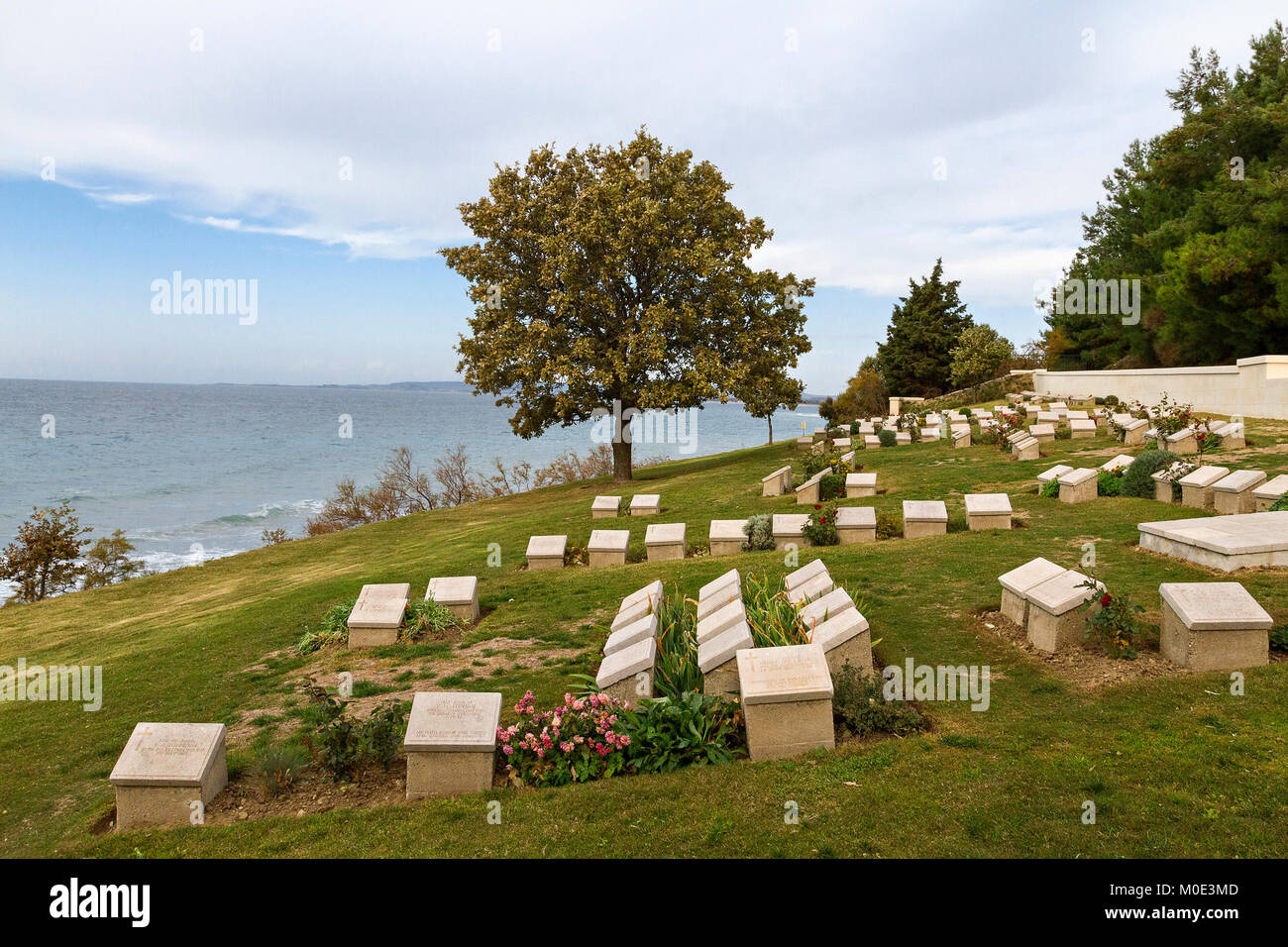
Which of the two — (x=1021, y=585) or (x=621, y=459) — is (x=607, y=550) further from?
(x=621, y=459)

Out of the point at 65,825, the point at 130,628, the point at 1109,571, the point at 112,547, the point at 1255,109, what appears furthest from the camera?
the point at 1255,109

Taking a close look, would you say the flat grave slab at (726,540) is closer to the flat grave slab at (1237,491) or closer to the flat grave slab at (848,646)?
the flat grave slab at (848,646)

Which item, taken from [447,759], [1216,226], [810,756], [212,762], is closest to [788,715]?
[810,756]

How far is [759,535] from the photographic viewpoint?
12.3 m

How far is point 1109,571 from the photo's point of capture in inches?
340

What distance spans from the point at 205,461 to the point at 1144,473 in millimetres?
64137

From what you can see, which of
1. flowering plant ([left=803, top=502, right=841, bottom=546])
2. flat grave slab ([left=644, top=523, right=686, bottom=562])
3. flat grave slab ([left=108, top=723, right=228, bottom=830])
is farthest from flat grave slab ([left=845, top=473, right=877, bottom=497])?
flat grave slab ([left=108, top=723, right=228, bottom=830])

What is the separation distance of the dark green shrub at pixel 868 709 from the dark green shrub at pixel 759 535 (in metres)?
6.17

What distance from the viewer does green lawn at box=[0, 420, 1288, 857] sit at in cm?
437

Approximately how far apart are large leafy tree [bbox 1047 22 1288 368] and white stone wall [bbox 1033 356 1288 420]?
7.38 feet
